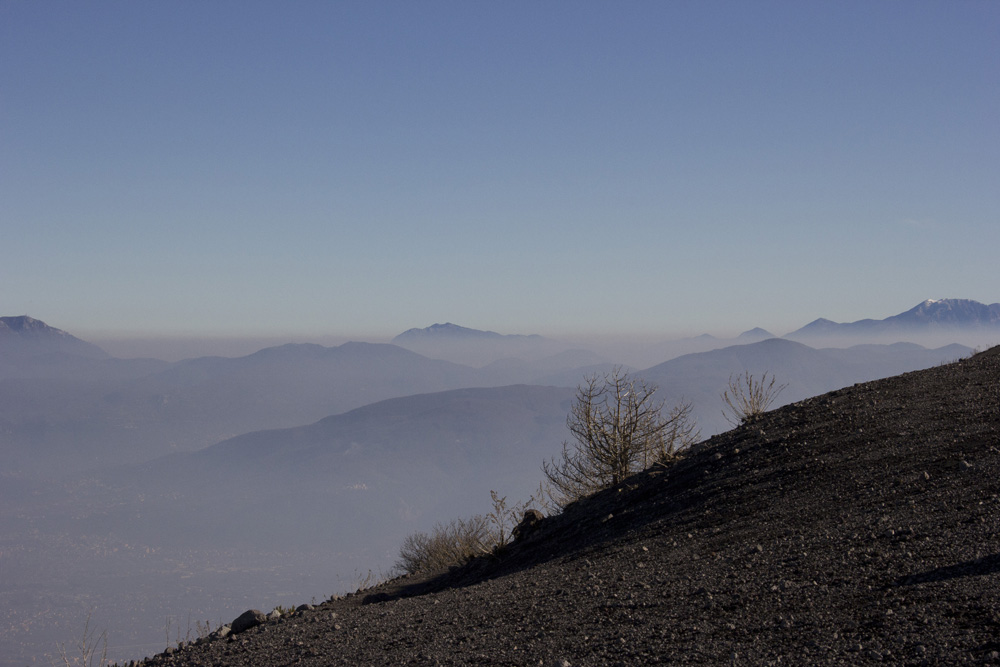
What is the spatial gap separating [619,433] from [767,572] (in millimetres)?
9247

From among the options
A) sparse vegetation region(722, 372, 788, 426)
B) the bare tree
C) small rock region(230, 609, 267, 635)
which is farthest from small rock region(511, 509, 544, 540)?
small rock region(230, 609, 267, 635)

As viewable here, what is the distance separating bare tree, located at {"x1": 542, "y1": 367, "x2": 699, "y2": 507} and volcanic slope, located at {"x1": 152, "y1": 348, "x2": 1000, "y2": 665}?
8.92ft

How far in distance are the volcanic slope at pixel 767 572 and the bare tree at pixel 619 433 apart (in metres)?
2.72

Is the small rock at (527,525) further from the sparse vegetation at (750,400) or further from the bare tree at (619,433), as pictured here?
the sparse vegetation at (750,400)

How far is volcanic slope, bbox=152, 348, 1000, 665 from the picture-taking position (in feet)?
17.5

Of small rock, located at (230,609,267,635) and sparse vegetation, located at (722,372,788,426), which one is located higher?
sparse vegetation, located at (722,372,788,426)

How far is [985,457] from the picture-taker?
8.80 metres

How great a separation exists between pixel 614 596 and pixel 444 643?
188 cm

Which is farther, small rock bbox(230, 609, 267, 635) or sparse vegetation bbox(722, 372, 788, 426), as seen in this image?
sparse vegetation bbox(722, 372, 788, 426)

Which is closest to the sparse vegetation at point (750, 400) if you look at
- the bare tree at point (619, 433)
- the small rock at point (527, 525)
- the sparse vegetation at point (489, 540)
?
the bare tree at point (619, 433)

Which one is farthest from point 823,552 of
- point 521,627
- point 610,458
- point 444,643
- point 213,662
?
point 610,458

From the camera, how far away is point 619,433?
16.2m

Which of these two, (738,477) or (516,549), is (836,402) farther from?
(516,549)

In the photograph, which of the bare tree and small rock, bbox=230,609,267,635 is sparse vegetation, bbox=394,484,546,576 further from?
small rock, bbox=230,609,267,635
